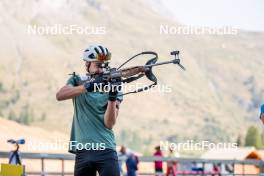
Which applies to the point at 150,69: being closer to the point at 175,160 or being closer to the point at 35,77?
the point at 175,160

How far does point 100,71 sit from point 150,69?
1.68 ft

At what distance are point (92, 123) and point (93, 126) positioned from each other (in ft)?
0.09

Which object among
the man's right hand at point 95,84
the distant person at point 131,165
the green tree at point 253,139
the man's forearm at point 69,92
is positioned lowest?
the distant person at point 131,165

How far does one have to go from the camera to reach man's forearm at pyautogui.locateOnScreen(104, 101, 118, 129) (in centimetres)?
719

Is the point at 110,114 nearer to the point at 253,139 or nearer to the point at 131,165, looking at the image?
the point at 131,165

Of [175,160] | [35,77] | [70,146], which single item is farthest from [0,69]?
[70,146]

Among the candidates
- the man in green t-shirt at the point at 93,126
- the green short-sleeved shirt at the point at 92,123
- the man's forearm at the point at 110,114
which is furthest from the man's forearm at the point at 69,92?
the man's forearm at the point at 110,114

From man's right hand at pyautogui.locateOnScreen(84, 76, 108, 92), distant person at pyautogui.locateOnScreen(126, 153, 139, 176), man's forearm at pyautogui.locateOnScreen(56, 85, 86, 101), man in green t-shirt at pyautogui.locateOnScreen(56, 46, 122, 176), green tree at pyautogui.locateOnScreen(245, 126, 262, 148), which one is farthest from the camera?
green tree at pyautogui.locateOnScreen(245, 126, 262, 148)

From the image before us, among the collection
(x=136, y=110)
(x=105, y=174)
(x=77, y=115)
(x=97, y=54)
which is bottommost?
(x=105, y=174)

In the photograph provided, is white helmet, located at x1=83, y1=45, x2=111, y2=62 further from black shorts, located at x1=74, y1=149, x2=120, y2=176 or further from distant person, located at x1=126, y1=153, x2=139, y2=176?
distant person, located at x1=126, y1=153, x2=139, y2=176

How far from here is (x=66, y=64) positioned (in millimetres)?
197625

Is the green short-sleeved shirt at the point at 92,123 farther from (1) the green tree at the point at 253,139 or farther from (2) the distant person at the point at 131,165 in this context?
(1) the green tree at the point at 253,139

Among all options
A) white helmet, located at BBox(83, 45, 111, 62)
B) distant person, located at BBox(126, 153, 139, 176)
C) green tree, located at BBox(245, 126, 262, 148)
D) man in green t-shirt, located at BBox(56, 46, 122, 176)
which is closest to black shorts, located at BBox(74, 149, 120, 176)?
man in green t-shirt, located at BBox(56, 46, 122, 176)

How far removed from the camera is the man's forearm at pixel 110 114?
7188 mm
